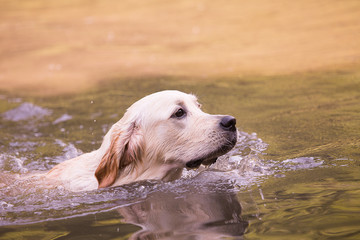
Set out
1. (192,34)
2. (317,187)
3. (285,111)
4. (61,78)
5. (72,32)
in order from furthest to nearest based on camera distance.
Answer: (72,32) < (192,34) < (61,78) < (285,111) < (317,187)

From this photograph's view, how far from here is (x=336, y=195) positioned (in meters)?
4.24

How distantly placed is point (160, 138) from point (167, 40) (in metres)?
9.50

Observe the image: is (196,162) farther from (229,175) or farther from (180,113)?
(180,113)

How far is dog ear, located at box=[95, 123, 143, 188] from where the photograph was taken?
5109mm

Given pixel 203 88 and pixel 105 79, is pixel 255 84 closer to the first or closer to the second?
pixel 203 88

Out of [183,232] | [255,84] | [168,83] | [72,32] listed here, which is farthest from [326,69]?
[72,32]

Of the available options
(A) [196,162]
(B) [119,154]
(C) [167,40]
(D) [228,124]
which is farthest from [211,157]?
(C) [167,40]

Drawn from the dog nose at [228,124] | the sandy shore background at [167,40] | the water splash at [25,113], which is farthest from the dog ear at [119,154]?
the sandy shore background at [167,40]

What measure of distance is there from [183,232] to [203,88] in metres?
6.52

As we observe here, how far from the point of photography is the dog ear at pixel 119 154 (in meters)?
5.11

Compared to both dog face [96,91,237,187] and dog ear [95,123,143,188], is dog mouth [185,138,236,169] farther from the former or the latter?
dog ear [95,123,143,188]

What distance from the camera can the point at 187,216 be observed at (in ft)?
13.2

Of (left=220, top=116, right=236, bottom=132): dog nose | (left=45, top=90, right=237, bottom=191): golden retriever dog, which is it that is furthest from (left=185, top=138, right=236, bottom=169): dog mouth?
(left=220, top=116, right=236, bottom=132): dog nose

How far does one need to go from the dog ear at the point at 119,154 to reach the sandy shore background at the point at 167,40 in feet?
18.6
